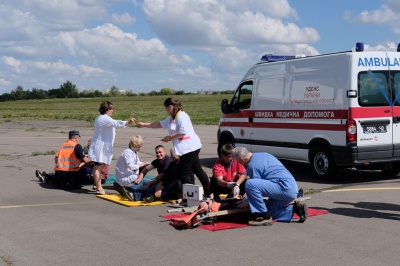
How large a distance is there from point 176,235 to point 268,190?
1.43m

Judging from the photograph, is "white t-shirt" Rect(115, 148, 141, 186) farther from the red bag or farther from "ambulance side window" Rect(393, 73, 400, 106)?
"ambulance side window" Rect(393, 73, 400, 106)

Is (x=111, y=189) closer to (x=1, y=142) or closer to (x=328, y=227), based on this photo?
(x=328, y=227)

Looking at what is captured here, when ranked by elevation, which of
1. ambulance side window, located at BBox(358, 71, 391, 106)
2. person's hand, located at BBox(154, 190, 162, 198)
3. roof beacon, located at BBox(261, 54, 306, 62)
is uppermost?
roof beacon, located at BBox(261, 54, 306, 62)

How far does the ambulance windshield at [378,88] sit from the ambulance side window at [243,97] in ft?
11.5

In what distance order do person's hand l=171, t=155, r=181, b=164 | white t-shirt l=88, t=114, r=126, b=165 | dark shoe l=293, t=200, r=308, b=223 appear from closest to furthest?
dark shoe l=293, t=200, r=308, b=223 → person's hand l=171, t=155, r=181, b=164 → white t-shirt l=88, t=114, r=126, b=165

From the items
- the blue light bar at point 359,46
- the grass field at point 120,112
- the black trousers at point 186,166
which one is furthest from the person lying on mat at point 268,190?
the grass field at point 120,112

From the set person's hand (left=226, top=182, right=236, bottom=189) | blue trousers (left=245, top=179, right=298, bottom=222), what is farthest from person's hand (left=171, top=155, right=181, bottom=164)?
blue trousers (left=245, top=179, right=298, bottom=222)

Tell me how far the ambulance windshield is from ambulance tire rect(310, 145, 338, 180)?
1.37m

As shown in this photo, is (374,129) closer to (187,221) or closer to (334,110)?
(334,110)

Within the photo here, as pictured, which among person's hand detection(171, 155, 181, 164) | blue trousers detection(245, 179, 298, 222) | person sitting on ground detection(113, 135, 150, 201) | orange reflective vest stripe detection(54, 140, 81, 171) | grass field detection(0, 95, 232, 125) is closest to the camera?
blue trousers detection(245, 179, 298, 222)

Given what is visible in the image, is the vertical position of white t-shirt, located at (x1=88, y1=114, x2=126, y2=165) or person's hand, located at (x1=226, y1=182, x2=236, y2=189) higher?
white t-shirt, located at (x1=88, y1=114, x2=126, y2=165)

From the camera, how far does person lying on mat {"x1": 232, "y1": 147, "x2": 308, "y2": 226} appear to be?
Answer: 26.4ft

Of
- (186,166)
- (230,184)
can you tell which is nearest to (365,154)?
(230,184)

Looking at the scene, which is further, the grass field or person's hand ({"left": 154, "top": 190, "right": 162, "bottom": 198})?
the grass field
